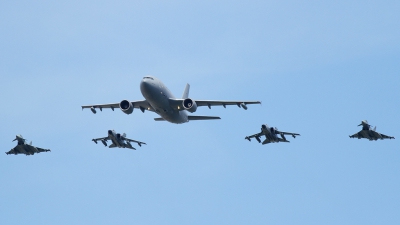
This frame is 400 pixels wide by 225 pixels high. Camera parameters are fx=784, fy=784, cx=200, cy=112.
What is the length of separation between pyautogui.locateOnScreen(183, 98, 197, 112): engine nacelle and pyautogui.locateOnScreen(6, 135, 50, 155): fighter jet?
19.0 meters

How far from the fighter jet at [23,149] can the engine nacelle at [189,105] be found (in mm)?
19044

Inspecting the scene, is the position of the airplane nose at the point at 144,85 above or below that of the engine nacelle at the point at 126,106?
below

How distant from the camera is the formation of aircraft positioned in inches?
3477

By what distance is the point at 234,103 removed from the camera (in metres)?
94.4

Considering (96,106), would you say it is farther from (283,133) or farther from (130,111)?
(283,133)

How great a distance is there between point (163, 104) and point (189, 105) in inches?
124

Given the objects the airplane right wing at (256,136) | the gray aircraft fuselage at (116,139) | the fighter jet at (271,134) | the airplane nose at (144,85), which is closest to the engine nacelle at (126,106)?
the gray aircraft fuselage at (116,139)

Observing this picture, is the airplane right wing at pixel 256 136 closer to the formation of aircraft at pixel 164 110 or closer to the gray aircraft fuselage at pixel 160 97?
the formation of aircraft at pixel 164 110

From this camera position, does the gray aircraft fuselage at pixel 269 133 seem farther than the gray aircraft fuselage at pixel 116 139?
No

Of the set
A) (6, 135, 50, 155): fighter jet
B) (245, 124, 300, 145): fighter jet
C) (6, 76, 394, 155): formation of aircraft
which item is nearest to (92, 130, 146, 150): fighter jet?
(6, 76, 394, 155): formation of aircraft

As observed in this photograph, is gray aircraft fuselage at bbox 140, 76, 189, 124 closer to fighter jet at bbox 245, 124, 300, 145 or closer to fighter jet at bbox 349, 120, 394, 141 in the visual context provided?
fighter jet at bbox 245, 124, 300, 145

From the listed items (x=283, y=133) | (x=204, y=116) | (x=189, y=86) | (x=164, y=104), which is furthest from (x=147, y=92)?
(x=189, y=86)

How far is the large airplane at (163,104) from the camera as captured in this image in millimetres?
87812

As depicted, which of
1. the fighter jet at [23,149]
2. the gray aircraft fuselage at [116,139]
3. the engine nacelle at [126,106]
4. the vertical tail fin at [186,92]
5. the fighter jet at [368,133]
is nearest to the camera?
the fighter jet at [368,133]
